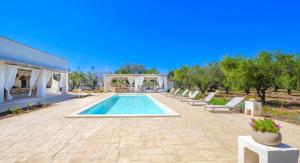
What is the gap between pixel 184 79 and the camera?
28703 mm

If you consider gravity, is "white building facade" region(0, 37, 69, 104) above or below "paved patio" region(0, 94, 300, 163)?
above

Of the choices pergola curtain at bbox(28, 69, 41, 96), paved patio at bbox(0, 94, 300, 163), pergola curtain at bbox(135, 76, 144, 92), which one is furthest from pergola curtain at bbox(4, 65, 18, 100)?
pergola curtain at bbox(135, 76, 144, 92)

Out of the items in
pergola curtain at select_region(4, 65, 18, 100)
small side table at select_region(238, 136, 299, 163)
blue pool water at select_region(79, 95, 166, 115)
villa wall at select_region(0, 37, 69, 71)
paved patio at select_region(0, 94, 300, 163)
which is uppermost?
villa wall at select_region(0, 37, 69, 71)

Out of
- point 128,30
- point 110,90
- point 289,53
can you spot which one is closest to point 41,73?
point 110,90

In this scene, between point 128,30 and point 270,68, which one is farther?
point 128,30

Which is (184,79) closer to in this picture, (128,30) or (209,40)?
(128,30)

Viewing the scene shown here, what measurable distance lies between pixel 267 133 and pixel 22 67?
51.5 feet

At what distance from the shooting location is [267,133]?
8.46 ft

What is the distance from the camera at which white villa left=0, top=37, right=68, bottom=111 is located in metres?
12.0

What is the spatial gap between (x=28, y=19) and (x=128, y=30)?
14.8 metres

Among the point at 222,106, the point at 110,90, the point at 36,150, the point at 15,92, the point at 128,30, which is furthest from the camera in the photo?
the point at 128,30

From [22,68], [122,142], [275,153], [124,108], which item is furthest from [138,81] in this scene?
[275,153]

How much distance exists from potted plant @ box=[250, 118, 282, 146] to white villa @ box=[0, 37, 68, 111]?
1273 centimetres

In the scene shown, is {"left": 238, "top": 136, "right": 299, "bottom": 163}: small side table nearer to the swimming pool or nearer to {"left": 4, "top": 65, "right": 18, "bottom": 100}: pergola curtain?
the swimming pool
